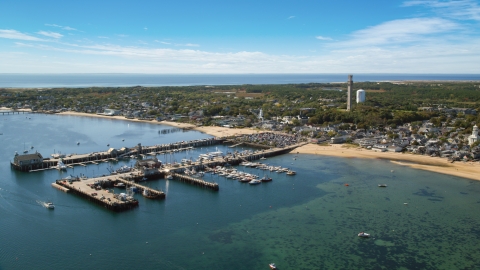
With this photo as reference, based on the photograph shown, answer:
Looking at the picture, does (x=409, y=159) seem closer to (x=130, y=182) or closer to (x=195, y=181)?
(x=195, y=181)

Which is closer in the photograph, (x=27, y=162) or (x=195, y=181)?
(x=195, y=181)

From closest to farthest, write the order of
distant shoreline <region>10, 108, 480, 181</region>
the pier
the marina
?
1. the pier
2. the marina
3. distant shoreline <region>10, 108, 480, 181</region>

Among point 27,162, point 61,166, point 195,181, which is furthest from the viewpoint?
point 61,166

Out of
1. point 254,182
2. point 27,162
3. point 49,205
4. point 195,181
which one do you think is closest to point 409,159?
point 254,182

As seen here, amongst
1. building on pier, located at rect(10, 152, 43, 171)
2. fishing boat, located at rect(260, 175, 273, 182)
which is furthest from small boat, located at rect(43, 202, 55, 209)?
fishing boat, located at rect(260, 175, 273, 182)

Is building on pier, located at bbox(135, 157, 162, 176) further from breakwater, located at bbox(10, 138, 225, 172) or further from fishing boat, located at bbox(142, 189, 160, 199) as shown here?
breakwater, located at bbox(10, 138, 225, 172)

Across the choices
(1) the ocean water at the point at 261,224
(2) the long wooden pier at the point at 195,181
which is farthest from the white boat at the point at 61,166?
(2) the long wooden pier at the point at 195,181

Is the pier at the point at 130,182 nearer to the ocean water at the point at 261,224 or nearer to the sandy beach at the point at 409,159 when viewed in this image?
the ocean water at the point at 261,224

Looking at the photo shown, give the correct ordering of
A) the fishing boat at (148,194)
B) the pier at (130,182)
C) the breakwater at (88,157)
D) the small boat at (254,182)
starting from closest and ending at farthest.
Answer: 1. the pier at (130,182)
2. the fishing boat at (148,194)
3. the small boat at (254,182)
4. the breakwater at (88,157)

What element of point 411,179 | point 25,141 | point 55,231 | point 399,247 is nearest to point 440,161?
point 411,179

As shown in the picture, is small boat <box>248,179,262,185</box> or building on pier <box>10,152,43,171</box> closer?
small boat <box>248,179,262,185</box>
